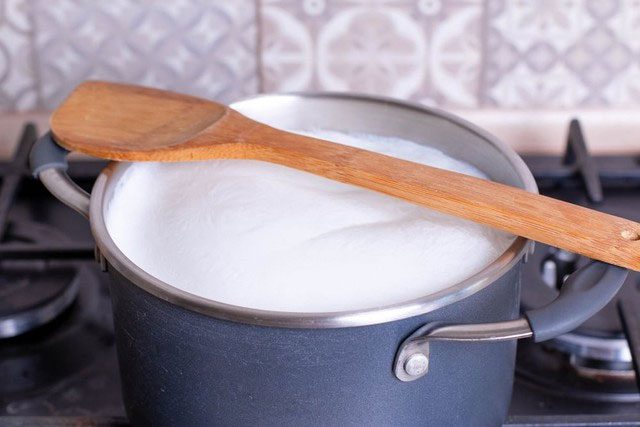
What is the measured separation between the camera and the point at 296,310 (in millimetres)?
466

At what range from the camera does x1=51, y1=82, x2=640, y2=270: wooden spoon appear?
481mm

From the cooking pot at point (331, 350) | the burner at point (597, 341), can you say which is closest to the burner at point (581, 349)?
the burner at point (597, 341)

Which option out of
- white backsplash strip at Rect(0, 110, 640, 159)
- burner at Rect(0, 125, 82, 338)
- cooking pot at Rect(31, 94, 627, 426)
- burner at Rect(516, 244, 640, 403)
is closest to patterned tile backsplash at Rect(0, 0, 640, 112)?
white backsplash strip at Rect(0, 110, 640, 159)

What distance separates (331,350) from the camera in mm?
442

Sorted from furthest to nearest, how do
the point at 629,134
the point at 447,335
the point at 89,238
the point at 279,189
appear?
the point at 629,134, the point at 89,238, the point at 279,189, the point at 447,335

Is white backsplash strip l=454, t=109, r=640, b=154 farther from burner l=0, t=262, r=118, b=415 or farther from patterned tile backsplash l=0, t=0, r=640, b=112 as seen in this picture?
burner l=0, t=262, r=118, b=415

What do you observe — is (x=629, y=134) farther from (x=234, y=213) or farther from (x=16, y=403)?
(x=16, y=403)

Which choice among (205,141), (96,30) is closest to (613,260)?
(205,141)

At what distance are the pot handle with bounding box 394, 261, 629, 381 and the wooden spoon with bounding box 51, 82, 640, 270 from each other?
12 millimetres

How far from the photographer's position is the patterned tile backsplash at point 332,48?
2.74 feet

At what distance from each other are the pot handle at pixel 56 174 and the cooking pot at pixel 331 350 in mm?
20

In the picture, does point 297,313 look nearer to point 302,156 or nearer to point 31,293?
point 302,156

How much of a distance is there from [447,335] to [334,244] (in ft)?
A: 0.31

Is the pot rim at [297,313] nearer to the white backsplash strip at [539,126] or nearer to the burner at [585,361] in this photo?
the burner at [585,361]
